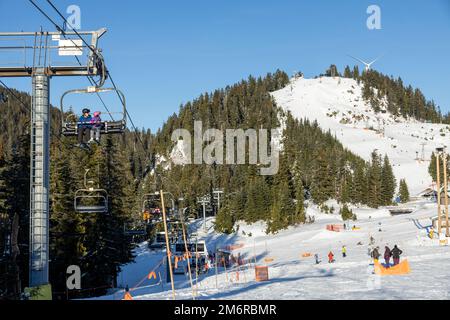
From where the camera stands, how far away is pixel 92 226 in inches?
Result: 1241

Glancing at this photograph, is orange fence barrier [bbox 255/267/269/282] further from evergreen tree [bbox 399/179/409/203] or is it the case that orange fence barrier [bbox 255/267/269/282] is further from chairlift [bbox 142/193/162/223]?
evergreen tree [bbox 399/179/409/203]

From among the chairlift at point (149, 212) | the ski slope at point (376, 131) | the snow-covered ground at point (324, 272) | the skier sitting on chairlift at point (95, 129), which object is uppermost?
the ski slope at point (376, 131)

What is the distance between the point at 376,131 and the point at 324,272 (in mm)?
145683

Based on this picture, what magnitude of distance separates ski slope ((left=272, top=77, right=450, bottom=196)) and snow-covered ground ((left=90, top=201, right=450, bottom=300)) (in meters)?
66.2

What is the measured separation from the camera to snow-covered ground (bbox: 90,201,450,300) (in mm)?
15758

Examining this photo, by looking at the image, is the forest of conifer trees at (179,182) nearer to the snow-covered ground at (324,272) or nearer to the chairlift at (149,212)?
the chairlift at (149,212)

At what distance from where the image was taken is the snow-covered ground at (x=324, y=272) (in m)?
15.8

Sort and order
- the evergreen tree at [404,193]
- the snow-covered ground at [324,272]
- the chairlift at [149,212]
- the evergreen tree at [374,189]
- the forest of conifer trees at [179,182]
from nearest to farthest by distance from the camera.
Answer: the snow-covered ground at [324,272], the chairlift at [149,212], the forest of conifer trees at [179,182], the evergreen tree at [374,189], the evergreen tree at [404,193]

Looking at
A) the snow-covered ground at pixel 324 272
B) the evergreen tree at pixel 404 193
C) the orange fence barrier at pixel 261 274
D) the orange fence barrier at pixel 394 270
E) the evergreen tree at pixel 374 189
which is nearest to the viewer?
the snow-covered ground at pixel 324 272

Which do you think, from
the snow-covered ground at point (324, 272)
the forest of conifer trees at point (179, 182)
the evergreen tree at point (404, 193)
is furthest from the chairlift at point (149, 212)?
the evergreen tree at point (404, 193)

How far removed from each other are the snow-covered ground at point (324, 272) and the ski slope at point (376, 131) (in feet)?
217
